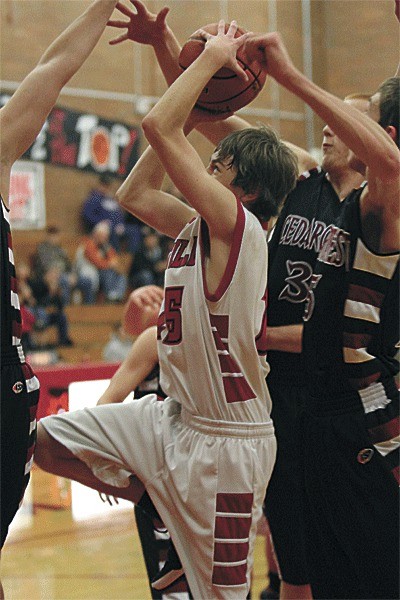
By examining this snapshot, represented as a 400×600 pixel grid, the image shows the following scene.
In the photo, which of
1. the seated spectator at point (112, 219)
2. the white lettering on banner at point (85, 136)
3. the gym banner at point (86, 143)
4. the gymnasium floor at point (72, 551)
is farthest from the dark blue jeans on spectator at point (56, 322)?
the gymnasium floor at point (72, 551)

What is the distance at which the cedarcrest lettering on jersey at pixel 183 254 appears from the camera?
310 cm

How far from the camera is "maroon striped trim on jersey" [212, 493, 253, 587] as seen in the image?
9.76ft

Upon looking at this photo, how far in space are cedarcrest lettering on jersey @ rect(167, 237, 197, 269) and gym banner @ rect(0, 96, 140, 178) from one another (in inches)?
461

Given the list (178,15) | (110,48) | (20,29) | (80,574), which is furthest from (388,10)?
(80,574)

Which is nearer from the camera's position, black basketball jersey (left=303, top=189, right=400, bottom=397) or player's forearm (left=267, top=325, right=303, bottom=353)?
black basketball jersey (left=303, top=189, right=400, bottom=397)

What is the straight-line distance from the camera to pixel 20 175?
14.4m

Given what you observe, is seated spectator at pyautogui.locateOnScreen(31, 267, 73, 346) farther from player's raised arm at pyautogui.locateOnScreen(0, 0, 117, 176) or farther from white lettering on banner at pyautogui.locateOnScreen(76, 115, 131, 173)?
player's raised arm at pyautogui.locateOnScreen(0, 0, 117, 176)

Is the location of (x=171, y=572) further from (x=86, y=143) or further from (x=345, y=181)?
(x=86, y=143)

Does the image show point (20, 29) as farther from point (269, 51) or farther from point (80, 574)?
point (269, 51)

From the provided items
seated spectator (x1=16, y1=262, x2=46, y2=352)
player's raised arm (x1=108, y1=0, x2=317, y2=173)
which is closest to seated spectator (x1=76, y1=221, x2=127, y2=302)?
seated spectator (x1=16, y1=262, x2=46, y2=352)

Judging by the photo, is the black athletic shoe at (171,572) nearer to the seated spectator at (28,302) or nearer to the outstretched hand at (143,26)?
the outstretched hand at (143,26)

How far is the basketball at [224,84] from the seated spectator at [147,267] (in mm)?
11575

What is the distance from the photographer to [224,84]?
128 inches

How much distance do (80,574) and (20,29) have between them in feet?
37.5
